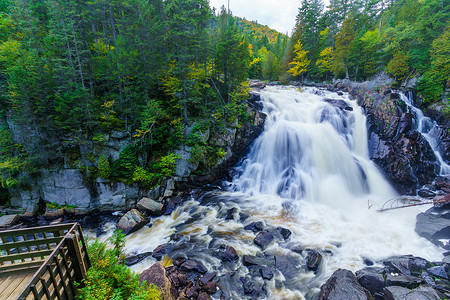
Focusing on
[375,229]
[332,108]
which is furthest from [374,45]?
[375,229]

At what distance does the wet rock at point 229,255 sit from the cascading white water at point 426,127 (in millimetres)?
18984

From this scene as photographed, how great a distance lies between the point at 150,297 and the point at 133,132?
12645 mm

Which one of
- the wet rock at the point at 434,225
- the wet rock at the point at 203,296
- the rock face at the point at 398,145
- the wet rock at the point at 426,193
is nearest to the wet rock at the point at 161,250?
the wet rock at the point at 203,296

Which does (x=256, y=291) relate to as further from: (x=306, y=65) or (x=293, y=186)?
(x=306, y=65)

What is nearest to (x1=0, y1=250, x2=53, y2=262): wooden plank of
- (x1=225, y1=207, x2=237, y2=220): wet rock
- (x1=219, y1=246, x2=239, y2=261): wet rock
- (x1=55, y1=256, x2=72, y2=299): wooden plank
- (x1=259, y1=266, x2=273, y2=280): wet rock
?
(x1=55, y1=256, x2=72, y2=299): wooden plank

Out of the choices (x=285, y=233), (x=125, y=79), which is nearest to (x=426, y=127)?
(x=285, y=233)

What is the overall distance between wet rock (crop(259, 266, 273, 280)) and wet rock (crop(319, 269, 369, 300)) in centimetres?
204

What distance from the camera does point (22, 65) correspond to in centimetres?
1274

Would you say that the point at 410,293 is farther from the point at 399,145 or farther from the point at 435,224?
the point at 399,145

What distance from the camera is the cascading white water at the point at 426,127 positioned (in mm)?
15416

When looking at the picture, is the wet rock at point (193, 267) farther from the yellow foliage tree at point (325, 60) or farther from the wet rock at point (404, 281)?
the yellow foliage tree at point (325, 60)

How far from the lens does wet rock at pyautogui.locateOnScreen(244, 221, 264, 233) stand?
444 inches

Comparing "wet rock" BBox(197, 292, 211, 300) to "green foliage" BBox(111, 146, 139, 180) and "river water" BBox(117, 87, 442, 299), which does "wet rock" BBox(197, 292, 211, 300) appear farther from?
"green foliage" BBox(111, 146, 139, 180)

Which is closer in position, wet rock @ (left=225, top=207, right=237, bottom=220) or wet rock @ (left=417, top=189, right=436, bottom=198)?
wet rock @ (left=225, top=207, right=237, bottom=220)
